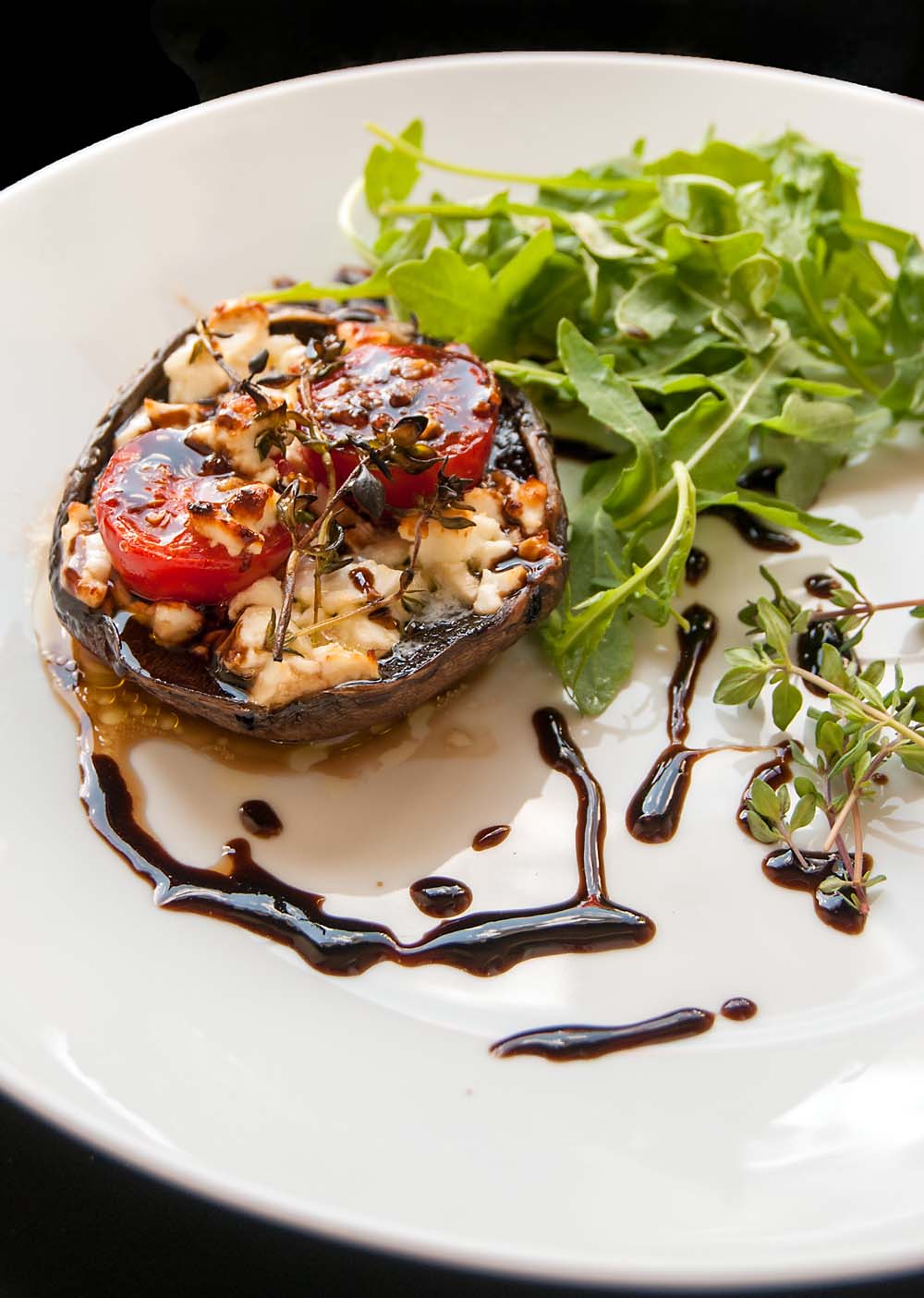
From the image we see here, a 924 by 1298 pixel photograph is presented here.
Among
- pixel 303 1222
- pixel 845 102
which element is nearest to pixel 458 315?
pixel 845 102

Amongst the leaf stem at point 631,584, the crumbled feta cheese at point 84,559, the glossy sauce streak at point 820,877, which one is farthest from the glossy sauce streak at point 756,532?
the crumbled feta cheese at point 84,559

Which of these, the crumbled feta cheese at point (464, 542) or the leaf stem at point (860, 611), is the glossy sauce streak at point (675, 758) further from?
the crumbled feta cheese at point (464, 542)

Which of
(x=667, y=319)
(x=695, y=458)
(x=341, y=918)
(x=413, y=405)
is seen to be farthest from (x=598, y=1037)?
(x=667, y=319)

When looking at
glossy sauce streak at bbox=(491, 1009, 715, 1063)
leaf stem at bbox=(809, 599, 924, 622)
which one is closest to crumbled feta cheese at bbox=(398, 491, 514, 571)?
leaf stem at bbox=(809, 599, 924, 622)

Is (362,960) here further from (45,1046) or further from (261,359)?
(261,359)

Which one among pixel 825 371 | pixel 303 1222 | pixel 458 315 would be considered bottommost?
pixel 303 1222

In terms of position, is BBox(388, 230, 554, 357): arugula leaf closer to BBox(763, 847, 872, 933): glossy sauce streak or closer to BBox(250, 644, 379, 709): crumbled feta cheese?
BBox(250, 644, 379, 709): crumbled feta cheese
